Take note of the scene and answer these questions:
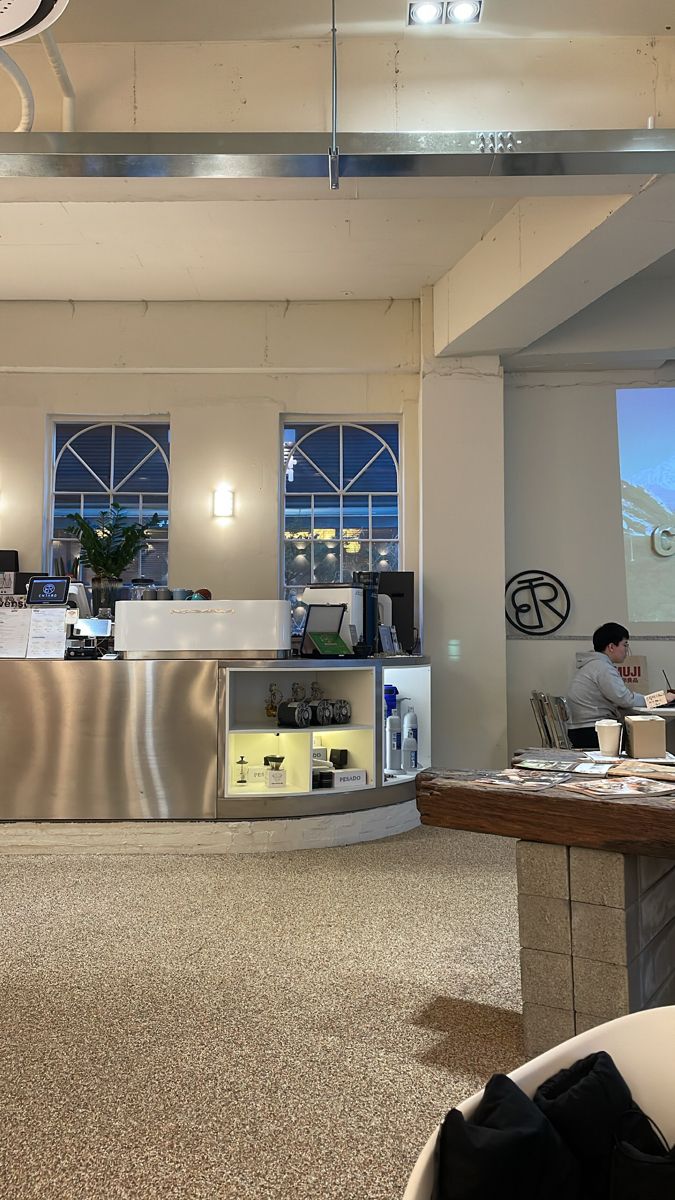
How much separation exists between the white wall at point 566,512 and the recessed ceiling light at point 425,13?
3354mm

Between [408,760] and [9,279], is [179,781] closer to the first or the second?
[408,760]

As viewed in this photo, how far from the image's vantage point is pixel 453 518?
6785 millimetres

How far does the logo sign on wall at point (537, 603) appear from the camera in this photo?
705 cm

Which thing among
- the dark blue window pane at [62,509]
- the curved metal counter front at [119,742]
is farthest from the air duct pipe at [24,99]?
the dark blue window pane at [62,509]

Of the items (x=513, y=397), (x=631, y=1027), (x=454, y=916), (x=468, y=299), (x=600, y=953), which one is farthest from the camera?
(x=513, y=397)

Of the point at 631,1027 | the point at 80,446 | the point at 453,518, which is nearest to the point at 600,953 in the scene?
the point at 631,1027

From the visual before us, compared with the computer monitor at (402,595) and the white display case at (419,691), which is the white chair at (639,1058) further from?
the computer monitor at (402,595)

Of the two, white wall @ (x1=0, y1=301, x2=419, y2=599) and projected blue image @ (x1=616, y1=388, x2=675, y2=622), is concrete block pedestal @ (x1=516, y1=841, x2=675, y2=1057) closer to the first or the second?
white wall @ (x1=0, y1=301, x2=419, y2=599)

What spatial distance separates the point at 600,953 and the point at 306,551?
17.6 feet

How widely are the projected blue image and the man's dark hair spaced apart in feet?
4.08

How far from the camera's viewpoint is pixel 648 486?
7.13 metres

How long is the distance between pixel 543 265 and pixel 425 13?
1.60 m

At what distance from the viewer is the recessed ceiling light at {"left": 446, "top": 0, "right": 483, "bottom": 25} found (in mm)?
4012

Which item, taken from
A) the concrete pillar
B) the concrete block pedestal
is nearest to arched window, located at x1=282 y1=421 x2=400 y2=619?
the concrete pillar
